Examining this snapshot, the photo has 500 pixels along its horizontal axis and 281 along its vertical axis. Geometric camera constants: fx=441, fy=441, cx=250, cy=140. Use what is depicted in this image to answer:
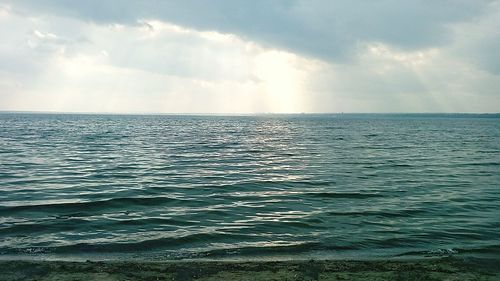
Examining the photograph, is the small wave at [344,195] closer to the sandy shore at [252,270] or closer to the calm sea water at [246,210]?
the calm sea water at [246,210]

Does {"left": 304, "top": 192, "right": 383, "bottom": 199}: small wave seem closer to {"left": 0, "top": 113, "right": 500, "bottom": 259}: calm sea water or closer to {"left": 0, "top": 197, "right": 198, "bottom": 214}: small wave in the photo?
{"left": 0, "top": 113, "right": 500, "bottom": 259}: calm sea water

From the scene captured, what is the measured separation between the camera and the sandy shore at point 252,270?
9.48 m

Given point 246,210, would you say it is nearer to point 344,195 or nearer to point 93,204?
point 344,195

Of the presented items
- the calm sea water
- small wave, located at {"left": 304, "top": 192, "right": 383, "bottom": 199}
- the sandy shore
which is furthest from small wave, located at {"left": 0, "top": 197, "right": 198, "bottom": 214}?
the sandy shore

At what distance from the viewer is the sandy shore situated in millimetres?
9477

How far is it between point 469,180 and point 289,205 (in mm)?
14404

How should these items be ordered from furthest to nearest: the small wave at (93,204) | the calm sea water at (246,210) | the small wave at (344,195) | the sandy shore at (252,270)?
the small wave at (344,195), the small wave at (93,204), the calm sea water at (246,210), the sandy shore at (252,270)

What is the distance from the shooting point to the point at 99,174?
28.6 m

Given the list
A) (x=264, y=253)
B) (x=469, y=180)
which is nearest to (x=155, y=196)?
(x=264, y=253)

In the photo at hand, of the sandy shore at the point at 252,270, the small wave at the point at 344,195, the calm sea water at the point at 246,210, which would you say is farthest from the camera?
the small wave at the point at 344,195

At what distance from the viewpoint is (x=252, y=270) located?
32.9 feet

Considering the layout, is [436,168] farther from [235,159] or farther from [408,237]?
[408,237]

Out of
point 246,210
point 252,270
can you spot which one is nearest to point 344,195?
point 246,210

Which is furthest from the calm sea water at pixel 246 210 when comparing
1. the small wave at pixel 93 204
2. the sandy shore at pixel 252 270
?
the sandy shore at pixel 252 270
